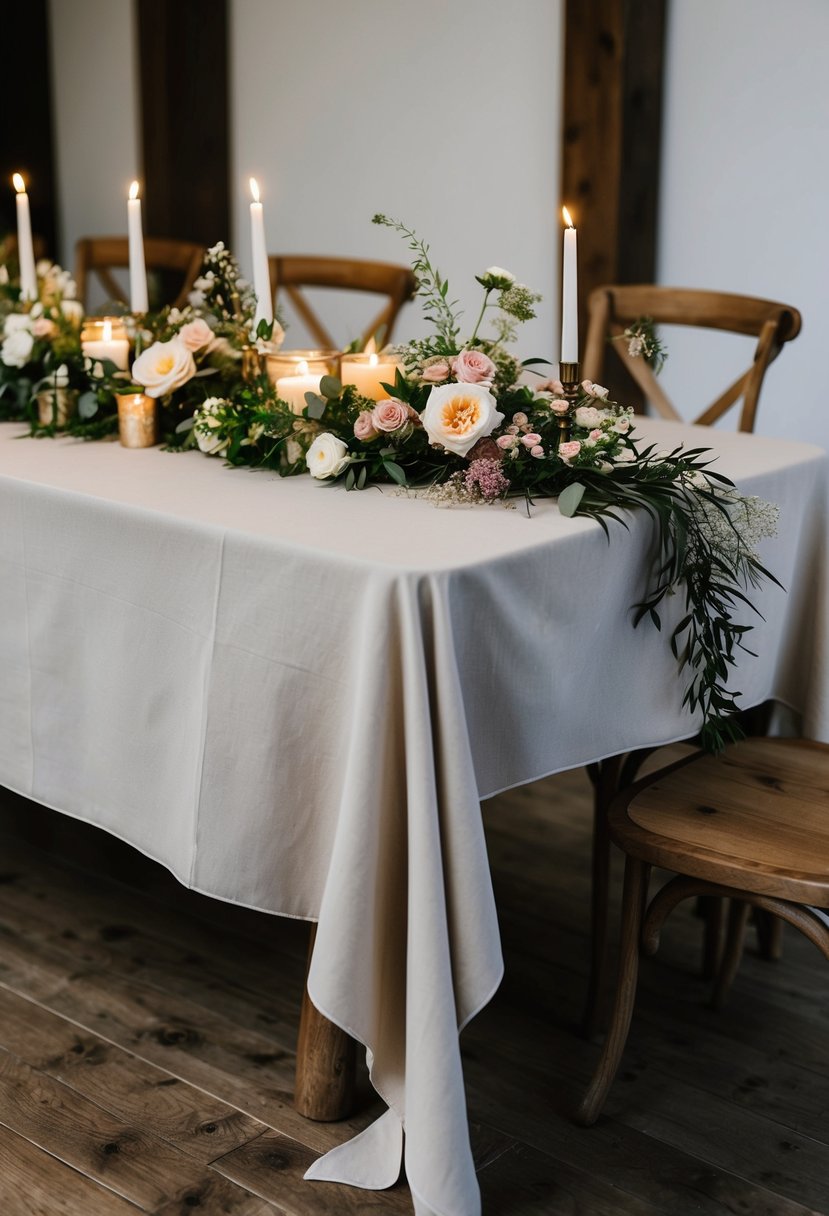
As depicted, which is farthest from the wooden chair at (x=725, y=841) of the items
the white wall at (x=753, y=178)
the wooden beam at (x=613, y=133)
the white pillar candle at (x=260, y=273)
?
the wooden beam at (x=613, y=133)

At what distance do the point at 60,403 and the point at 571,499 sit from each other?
0.93 m

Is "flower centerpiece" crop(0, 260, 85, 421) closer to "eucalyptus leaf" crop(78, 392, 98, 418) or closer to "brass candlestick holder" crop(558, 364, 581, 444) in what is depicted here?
"eucalyptus leaf" crop(78, 392, 98, 418)

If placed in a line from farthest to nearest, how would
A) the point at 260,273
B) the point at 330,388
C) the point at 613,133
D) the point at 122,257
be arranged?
the point at 122,257 → the point at 613,133 → the point at 260,273 → the point at 330,388

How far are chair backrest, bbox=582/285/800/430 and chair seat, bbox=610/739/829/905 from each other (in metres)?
0.72

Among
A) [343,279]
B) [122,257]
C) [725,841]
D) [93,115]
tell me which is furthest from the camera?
[93,115]

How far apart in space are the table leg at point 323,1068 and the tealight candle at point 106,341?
94 centimetres

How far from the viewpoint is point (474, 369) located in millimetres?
1575

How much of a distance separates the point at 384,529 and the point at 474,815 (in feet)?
1.11

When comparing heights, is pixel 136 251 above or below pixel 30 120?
below

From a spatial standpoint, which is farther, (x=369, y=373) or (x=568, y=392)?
(x=369, y=373)

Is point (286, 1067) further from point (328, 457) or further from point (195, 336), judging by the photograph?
point (195, 336)

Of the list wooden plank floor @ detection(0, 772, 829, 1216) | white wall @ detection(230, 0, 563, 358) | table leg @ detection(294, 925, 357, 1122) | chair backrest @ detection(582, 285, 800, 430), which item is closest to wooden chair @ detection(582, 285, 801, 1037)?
chair backrest @ detection(582, 285, 800, 430)

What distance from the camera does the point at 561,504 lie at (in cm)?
150


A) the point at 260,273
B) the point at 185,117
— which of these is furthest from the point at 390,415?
the point at 185,117
